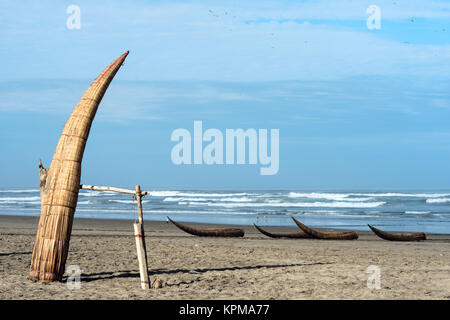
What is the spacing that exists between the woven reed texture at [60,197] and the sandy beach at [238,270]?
351 mm

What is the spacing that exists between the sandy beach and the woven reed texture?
1.15ft

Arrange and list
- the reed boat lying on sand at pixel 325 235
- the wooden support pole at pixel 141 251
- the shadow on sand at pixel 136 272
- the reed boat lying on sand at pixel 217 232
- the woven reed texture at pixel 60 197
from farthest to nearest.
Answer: the reed boat lying on sand at pixel 325 235, the reed boat lying on sand at pixel 217 232, the shadow on sand at pixel 136 272, the woven reed texture at pixel 60 197, the wooden support pole at pixel 141 251

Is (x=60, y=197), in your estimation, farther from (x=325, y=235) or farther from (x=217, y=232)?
(x=325, y=235)

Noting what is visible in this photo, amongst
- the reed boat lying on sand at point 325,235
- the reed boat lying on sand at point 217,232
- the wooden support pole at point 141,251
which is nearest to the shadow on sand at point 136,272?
the wooden support pole at point 141,251

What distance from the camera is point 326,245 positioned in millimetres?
19781

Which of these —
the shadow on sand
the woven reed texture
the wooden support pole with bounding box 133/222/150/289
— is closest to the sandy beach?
the shadow on sand

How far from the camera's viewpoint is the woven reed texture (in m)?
10.2

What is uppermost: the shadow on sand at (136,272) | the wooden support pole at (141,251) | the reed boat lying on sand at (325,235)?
the wooden support pole at (141,251)

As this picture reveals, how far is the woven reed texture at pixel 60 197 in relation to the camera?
10180 mm

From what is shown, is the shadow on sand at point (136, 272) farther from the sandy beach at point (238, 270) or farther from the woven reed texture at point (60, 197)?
the woven reed texture at point (60, 197)

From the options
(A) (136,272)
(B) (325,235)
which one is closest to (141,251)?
(A) (136,272)
